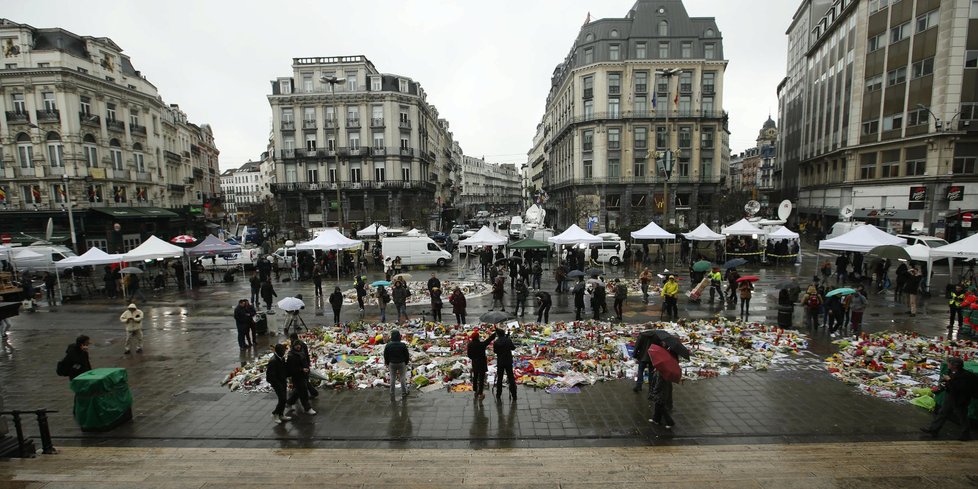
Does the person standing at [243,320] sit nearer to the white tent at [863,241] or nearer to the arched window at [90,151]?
the white tent at [863,241]

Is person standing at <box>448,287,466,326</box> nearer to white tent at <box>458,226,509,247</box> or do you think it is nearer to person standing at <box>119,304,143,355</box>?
person standing at <box>119,304,143,355</box>

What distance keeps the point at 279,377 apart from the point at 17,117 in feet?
139

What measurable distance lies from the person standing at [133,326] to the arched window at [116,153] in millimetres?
34520

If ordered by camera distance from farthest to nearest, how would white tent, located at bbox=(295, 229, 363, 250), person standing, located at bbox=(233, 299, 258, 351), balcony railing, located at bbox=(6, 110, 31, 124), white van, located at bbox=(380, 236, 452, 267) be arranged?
1. balcony railing, located at bbox=(6, 110, 31, 124)
2. white van, located at bbox=(380, 236, 452, 267)
3. white tent, located at bbox=(295, 229, 363, 250)
4. person standing, located at bbox=(233, 299, 258, 351)

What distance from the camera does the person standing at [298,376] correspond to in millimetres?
8422

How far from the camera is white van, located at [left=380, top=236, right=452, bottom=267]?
2922cm

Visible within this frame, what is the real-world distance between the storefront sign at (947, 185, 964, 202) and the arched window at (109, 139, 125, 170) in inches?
2508

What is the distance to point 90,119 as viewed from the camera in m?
35.9

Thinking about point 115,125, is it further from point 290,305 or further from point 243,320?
point 290,305

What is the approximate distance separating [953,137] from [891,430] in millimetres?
35171

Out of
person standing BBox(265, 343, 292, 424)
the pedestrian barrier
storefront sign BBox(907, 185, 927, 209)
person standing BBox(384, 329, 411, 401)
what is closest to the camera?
the pedestrian barrier

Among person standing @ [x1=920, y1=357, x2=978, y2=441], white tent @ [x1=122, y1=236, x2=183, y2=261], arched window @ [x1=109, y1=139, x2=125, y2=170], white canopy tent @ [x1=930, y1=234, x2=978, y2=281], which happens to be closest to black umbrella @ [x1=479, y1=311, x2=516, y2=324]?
person standing @ [x1=920, y1=357, x2=978, y2=441]

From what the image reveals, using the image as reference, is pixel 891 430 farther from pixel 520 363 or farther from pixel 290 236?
pixel 290 236

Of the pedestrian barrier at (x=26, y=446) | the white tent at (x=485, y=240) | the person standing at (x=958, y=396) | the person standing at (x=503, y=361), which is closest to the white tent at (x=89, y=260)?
the white tent at (x=485, y=240)
